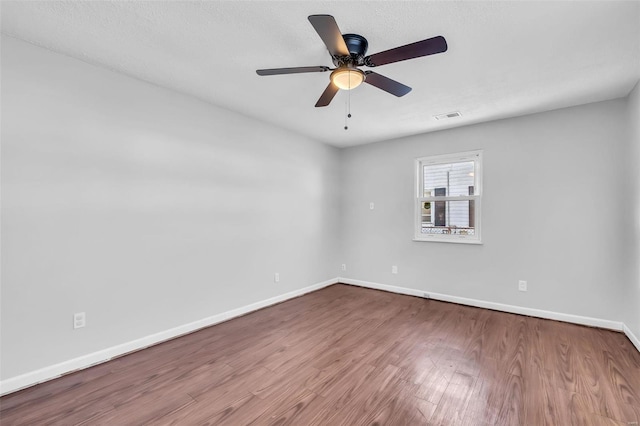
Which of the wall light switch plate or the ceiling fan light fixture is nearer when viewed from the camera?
the ceiling fan light fixture

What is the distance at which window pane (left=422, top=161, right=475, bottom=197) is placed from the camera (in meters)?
4.09

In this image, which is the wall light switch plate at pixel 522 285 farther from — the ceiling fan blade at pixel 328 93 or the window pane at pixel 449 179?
the ceiling fan blade at pixel 328 93

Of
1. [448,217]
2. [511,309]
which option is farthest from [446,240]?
[511,309]

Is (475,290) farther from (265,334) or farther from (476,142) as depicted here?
(265,334)

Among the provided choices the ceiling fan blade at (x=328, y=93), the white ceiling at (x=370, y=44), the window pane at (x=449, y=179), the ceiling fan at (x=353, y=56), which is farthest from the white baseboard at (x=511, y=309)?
the ceiling fan blade at (x=328, y=93)

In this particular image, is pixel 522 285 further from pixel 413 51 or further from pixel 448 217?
pixel 413 51

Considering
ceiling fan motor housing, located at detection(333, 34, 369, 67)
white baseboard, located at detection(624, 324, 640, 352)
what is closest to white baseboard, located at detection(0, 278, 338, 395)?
ceiling fan motor housing, located at detection(333, 34, 369, 67)

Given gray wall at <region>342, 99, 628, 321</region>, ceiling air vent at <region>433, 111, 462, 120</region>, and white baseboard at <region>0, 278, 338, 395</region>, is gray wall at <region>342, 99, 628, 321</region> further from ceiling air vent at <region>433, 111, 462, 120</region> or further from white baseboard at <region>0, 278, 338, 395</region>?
white baseboard at <region>0, 278, 338, 395</region>

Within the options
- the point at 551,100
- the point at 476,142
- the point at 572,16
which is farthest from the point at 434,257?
the point at 572,16

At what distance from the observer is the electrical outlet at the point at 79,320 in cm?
231

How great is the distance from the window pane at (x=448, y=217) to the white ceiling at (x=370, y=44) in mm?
1436

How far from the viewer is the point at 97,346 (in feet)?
7.95

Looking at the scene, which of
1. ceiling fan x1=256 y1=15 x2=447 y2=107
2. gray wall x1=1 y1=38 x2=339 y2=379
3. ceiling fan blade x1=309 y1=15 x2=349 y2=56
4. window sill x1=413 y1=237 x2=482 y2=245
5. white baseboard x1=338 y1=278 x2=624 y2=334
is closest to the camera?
ceiling fan blade x1=309 y1=15 x2=349 y2=56

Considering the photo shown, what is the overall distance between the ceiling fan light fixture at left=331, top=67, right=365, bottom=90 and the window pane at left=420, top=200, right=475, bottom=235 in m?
2.83
